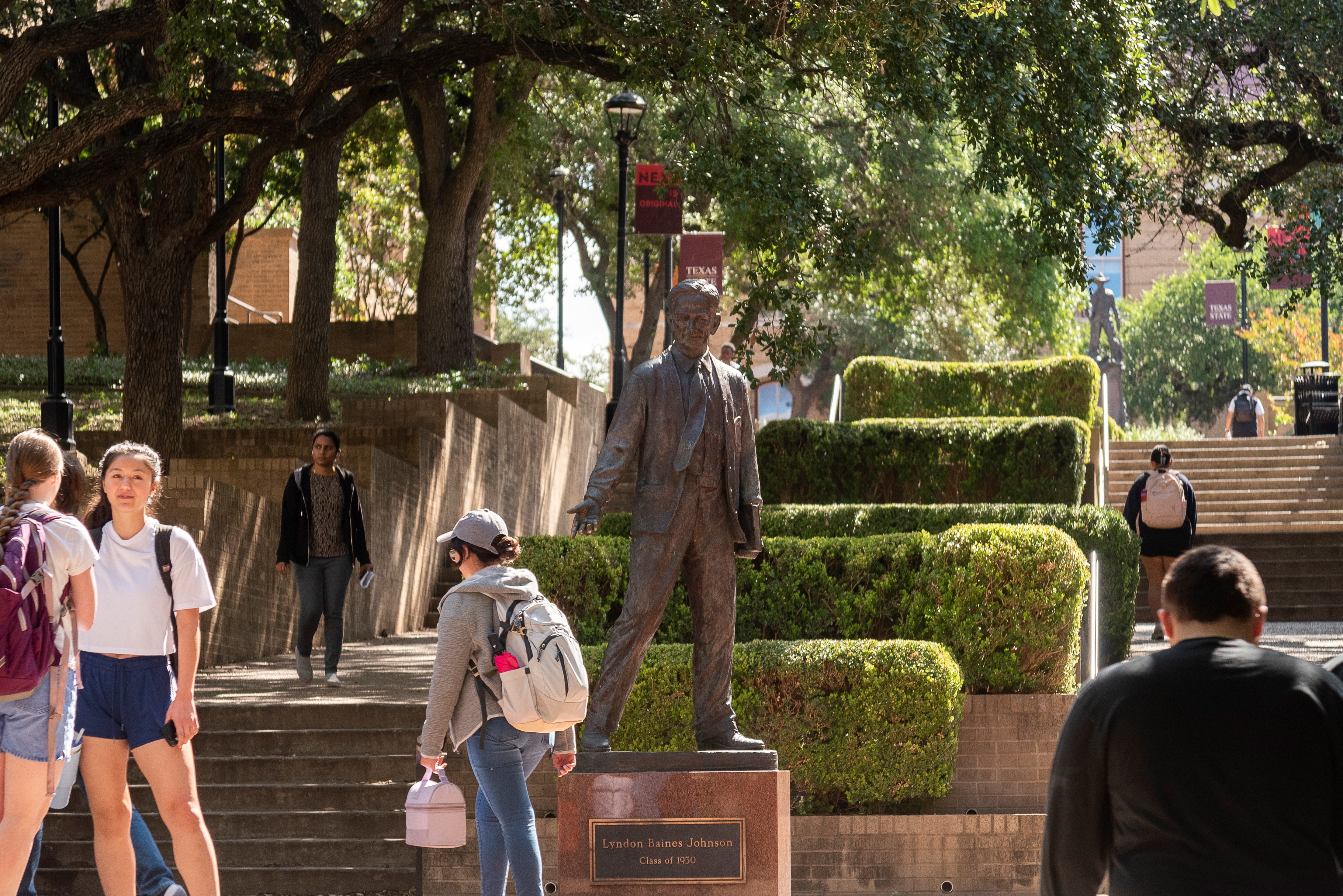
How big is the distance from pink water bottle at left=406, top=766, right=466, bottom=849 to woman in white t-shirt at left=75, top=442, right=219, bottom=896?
0.75 meters

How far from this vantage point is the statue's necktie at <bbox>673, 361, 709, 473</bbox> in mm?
6656

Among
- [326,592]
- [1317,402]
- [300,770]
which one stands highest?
[1317,402]

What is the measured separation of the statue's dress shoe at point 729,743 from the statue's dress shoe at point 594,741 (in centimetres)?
42

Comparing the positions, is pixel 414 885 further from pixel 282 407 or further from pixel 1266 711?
pixel 282 407

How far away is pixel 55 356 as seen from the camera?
15844mm

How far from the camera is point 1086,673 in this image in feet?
33.7

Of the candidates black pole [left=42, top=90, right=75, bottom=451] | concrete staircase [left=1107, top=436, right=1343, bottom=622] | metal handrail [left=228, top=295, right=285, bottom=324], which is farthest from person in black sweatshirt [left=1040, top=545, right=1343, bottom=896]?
metal handrail [left=228, top=295, right=285, bottom=324]

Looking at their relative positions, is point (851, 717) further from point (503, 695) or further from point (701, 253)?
point (701, 253)

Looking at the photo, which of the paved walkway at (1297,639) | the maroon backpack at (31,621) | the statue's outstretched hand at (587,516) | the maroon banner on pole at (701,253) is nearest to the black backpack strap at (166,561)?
the maroon backpack at (31,621)

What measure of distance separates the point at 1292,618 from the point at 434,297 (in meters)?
12.0

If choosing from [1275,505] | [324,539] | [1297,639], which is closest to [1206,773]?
[324,539]

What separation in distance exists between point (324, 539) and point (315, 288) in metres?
9.47

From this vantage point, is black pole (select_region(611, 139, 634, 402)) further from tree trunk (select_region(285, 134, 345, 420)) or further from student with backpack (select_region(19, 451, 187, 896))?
student with backpack (select_region(19, 451, 187, 896))

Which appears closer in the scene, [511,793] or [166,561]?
[511,793]
